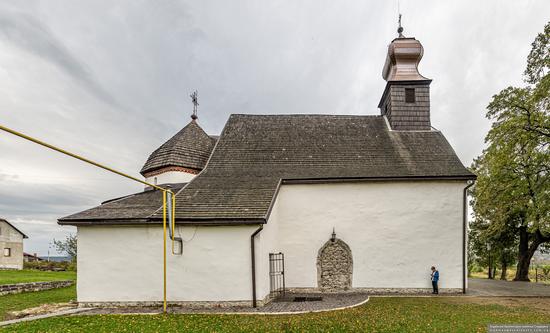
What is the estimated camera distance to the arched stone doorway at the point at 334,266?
47.0 feet

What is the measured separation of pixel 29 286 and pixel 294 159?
14.0m

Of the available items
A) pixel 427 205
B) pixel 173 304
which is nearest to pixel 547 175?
pixel 427 205

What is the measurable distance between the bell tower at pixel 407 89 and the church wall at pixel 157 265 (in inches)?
433

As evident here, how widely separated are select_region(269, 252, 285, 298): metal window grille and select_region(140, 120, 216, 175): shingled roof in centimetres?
613

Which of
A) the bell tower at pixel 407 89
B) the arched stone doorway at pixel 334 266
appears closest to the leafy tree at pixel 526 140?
the bell tower at pixel 407 89

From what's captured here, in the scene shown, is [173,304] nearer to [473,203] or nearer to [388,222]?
[388,222]

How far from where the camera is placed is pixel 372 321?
8.69 m

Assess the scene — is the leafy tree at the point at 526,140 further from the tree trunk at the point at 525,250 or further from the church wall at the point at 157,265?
the church wall at the point at 157,265

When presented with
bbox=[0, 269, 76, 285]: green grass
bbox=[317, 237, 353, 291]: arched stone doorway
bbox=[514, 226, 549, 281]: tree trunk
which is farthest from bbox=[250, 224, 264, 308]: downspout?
bbox=[514, 226, 549, 281]: tree trunk

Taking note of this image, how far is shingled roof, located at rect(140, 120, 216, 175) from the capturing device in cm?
1636

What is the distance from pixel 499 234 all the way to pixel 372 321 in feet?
62.8

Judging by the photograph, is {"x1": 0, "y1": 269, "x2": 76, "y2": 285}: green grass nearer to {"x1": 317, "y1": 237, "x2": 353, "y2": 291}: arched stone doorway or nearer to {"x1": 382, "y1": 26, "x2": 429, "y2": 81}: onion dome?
{"x1": 317, "y1": 237, "x2": 353, "y2": 291}: arched stone doorway

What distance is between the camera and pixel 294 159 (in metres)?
16.0

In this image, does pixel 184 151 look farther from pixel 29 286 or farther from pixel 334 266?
pixel 29 286
